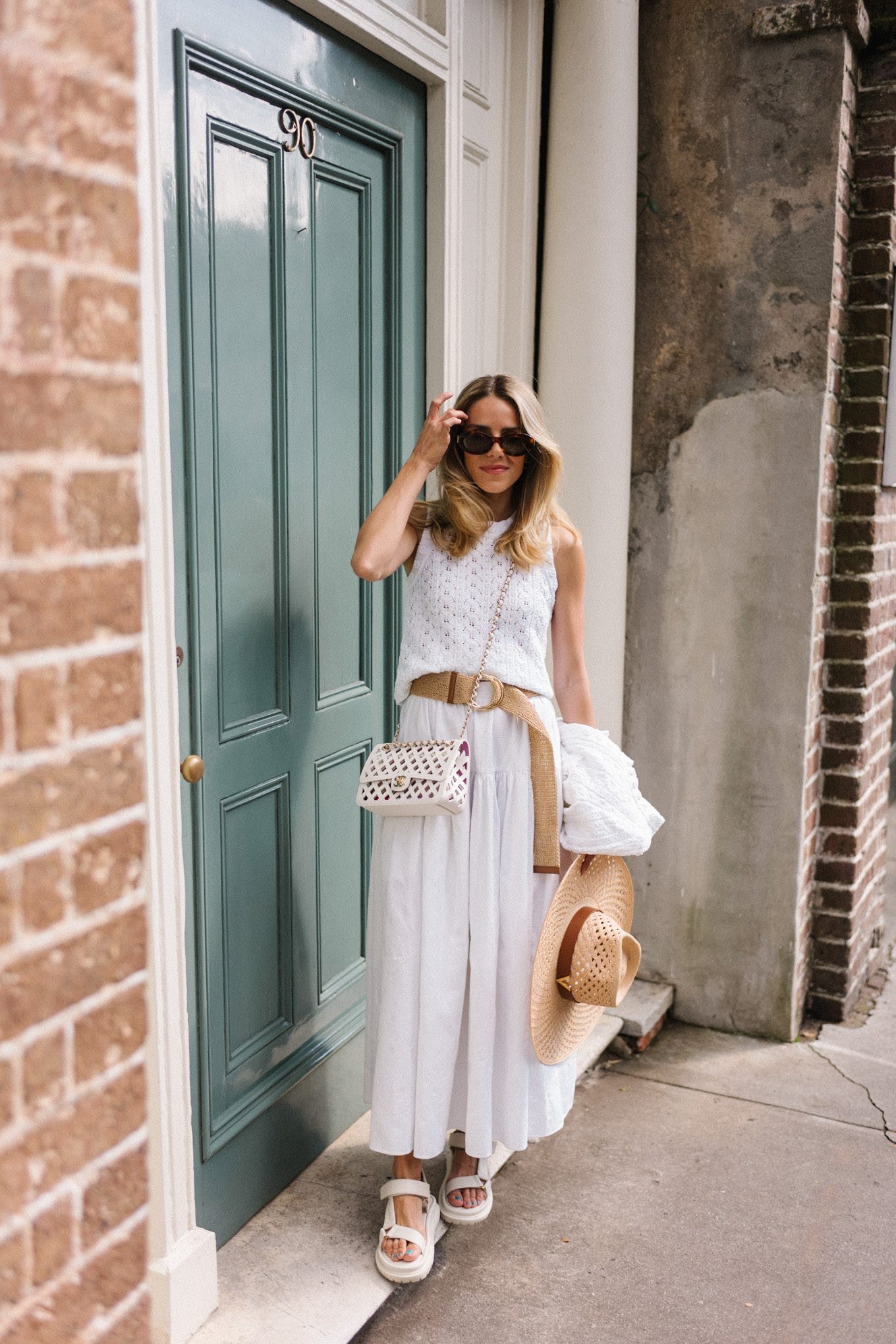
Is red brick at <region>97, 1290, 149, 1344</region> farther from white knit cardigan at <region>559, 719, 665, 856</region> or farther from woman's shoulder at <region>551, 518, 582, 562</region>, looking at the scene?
woman's shoulder at <region>551, 518, 582, 562</region>

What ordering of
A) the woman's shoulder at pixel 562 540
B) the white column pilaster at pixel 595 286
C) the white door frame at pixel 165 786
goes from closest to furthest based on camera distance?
the white door frame at pixel 165 786 → the woman's shoulder at pixel 562 540 → the white column pilaster at pixel 595 286

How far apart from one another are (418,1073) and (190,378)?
1.55 metres

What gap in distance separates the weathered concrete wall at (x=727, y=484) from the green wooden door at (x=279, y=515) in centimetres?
101

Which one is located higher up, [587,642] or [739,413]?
[739,413]

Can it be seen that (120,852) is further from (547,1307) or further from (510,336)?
(510,336)

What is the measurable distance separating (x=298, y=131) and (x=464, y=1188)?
244cm

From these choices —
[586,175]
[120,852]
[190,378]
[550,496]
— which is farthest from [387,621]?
[120,852]

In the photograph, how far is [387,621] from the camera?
313 centimetres

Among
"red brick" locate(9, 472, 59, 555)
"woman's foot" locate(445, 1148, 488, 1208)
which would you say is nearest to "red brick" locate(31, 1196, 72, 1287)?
"red brick" locate(9, 472, 59, 555)

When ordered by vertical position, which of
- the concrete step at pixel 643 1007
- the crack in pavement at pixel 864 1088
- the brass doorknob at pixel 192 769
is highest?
the brass doorknob at pixel 192 769

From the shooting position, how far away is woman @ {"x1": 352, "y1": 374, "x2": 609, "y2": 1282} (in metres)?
2.56

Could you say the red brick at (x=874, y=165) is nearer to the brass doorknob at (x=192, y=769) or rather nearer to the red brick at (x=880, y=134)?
the red brick at (x=880, y=134)

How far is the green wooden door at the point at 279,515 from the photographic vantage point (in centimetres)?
235

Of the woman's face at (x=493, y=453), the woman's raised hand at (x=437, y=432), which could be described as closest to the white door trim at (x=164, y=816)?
the woman's raised hand at (x=437, y=432)
